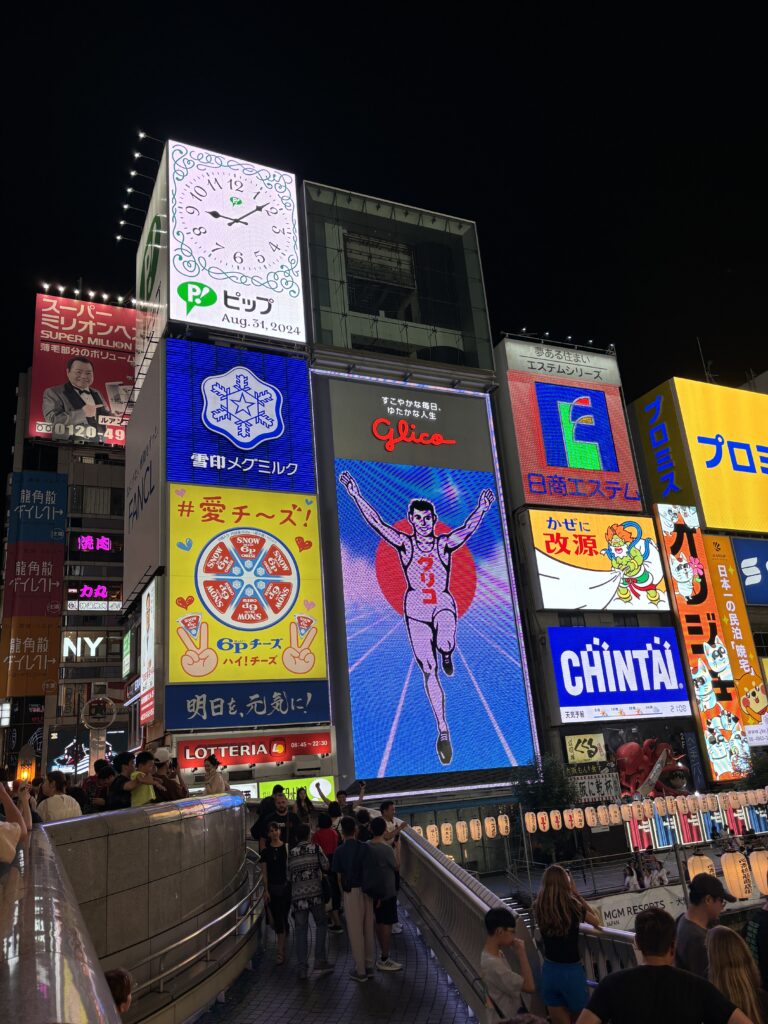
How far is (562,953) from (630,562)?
30.6 meters

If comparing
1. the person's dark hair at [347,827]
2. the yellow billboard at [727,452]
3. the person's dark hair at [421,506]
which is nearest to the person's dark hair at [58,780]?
the person's dark hair at [347,827]

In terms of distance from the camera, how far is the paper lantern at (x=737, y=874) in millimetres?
17656

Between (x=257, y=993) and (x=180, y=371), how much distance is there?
22847mm

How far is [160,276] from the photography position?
29.8m

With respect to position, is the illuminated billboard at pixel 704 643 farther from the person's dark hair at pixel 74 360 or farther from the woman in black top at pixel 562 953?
the person's dark hair at pixel 74 360

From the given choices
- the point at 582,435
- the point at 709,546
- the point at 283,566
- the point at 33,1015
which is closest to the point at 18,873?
the point at 33,1015

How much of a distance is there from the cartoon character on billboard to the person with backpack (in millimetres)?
27202

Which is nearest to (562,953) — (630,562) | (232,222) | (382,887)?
(382,887)

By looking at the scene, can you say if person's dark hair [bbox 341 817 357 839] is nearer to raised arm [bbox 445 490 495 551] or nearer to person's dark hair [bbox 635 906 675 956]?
person's dark hair [bbox 635 906 675 956]

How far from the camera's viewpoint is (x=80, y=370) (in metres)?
48.4

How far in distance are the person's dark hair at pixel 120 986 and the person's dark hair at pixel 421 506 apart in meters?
26.0

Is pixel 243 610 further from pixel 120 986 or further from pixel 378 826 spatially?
pixel 120 986

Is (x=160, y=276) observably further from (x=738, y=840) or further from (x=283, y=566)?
(x=738, y=840)

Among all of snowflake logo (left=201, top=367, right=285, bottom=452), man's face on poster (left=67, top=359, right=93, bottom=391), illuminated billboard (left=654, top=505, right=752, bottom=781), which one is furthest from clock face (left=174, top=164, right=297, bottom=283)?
man's face on poster (left=67, top=359, right=93, bottom=391)
